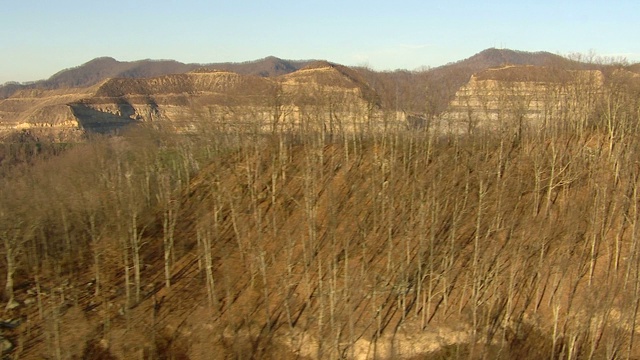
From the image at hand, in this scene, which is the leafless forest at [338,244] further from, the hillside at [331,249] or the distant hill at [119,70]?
the distant hill at [119,70]

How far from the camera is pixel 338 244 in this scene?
56.4ft

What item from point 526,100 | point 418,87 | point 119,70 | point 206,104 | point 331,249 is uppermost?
point 119,70

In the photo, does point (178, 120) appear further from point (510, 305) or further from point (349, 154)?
point (510, 305)

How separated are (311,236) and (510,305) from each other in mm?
6391

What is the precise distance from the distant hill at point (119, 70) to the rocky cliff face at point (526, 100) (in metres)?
76.5

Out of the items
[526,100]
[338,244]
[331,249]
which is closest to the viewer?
[331,249]

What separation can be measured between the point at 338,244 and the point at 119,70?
127383 millimetres

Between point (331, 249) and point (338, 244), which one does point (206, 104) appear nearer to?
point (338, 244)

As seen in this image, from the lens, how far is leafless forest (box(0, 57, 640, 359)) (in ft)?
46.0

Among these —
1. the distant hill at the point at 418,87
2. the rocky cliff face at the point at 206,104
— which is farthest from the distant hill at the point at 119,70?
the distant hill at the point at 418,87

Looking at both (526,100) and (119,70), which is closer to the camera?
(526,100)

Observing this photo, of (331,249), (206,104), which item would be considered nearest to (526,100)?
(331,249)

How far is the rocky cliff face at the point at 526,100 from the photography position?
69.8ft

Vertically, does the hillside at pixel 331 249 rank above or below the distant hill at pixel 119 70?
below
